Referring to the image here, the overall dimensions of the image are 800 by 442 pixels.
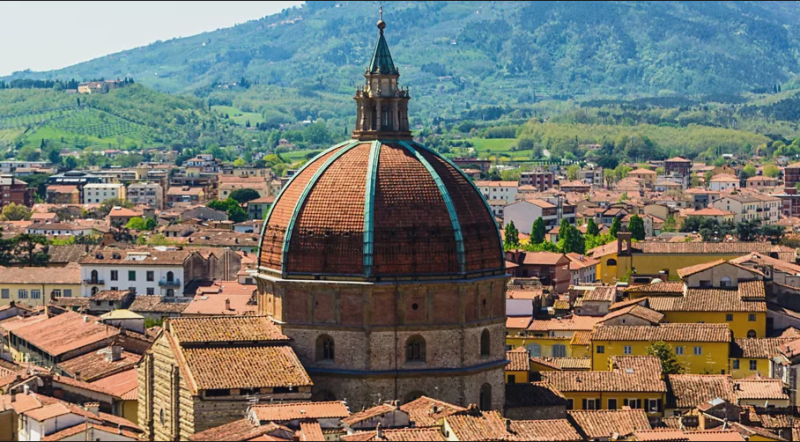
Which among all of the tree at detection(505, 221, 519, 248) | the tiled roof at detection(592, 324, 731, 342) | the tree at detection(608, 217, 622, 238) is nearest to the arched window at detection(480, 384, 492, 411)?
the tiled roof at detection(592, 324, 731, 342)

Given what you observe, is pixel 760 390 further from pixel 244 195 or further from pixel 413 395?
pixel 244 195

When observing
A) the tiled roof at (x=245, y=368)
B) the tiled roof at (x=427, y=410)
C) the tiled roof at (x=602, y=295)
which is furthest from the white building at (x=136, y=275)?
the tiled roof at (x=427, y=410)

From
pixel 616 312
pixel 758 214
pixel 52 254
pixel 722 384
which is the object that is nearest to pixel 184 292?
pixel 52 254

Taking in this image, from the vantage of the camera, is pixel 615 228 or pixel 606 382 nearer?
pixel 606 382

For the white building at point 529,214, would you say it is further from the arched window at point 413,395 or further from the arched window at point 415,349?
the arched window at point 413,395

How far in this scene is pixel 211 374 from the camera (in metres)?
48.6

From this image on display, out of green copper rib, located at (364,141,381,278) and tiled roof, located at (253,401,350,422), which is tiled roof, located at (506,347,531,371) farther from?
tiled roof, located at (253,401,350,422)

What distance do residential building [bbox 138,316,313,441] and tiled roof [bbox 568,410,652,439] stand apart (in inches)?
→ 269

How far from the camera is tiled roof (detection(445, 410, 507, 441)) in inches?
1714

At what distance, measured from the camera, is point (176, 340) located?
5000cm

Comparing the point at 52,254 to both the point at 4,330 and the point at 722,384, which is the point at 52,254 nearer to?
the point at 4,330

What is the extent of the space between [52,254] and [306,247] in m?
61.3

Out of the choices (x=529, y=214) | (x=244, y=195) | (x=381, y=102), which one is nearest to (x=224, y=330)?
(x=381, y=102)

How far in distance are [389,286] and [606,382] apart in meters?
9.60
